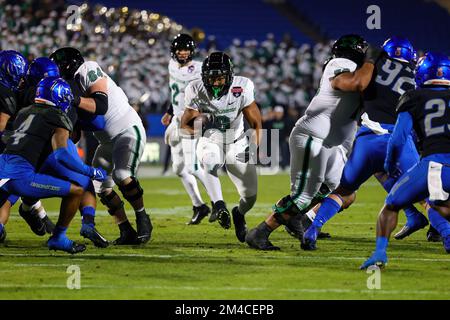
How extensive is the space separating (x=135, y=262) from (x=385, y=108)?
2330 mm

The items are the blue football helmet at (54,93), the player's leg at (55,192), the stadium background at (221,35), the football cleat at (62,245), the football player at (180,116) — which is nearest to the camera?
the player's leg at (55,192)

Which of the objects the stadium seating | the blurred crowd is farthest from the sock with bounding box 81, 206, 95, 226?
the stadium seating

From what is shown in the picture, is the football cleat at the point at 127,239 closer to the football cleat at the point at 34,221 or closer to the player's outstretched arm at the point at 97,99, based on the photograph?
the football cleat at the point at 34,221

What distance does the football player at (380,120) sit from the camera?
6969 millimetres

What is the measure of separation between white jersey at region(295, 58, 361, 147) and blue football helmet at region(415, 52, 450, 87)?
3.37ft

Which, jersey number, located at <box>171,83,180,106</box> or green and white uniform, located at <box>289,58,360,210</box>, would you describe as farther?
jersey number, located at <box>171,83,180,106</box>

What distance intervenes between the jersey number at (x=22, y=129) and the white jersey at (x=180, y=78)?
3.55 metres

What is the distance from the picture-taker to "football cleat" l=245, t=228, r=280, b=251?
285 inches

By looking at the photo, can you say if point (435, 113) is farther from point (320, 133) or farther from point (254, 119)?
point (254, 119)

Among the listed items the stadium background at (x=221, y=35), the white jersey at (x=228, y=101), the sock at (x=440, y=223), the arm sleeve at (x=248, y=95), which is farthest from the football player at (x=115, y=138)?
the stadium background at (x=221, y=35)

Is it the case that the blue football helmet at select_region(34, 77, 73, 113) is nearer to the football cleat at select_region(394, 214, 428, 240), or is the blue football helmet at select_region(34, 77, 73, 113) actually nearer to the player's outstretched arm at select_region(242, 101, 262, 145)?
the player's outstretched arm at select_region(242, 101, 262, 145)

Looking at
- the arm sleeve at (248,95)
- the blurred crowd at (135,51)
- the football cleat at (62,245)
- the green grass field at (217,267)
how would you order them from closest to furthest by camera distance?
the green grass field at (217,267), the football cleat at (62,245), the arm sleeve at (248,95), the blurred crowd at (135,51)
